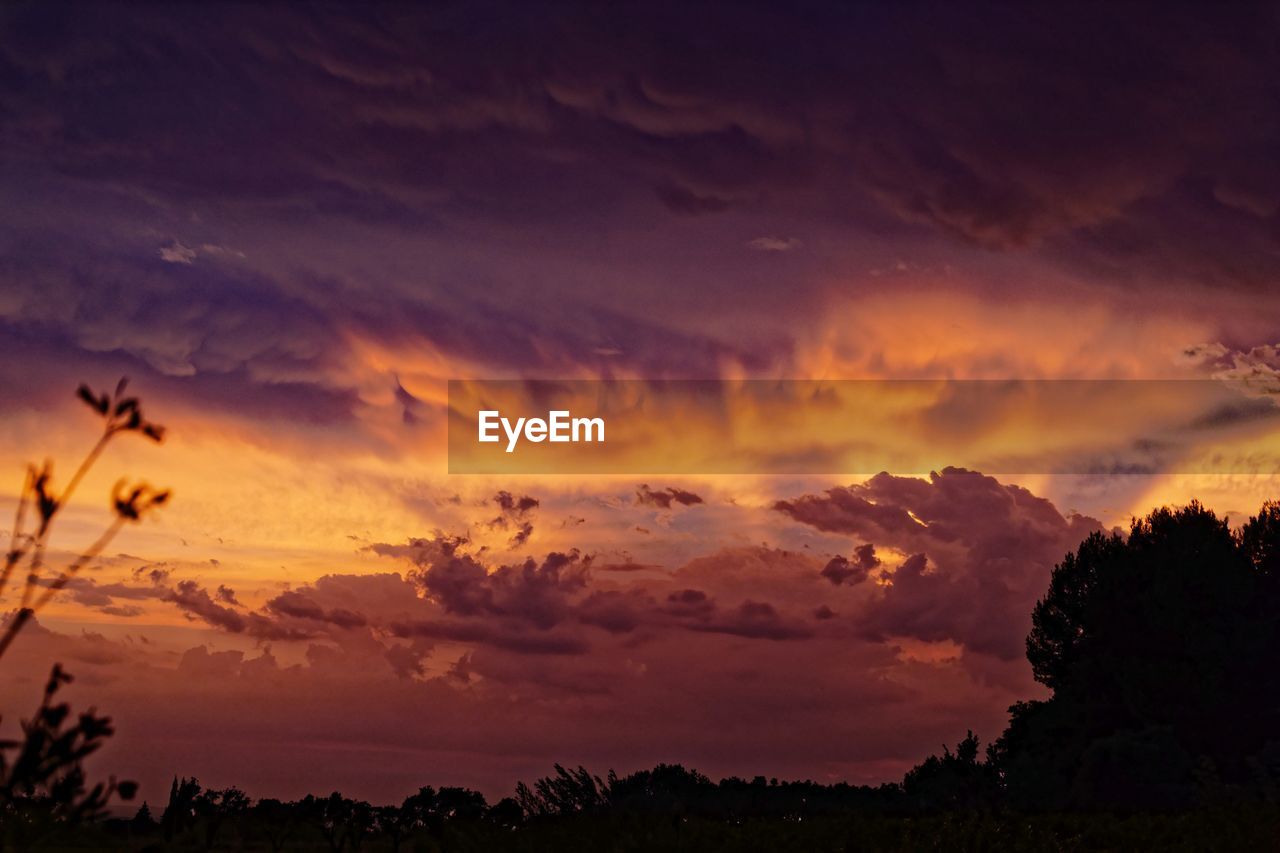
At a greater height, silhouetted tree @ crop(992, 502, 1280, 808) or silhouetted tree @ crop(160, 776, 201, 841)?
silhouetted tree @ crop(992, 502, 1280, 808)

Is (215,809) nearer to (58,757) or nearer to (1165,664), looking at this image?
(58,757)

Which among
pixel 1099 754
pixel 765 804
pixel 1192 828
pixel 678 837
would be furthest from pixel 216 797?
pixel 1099 754

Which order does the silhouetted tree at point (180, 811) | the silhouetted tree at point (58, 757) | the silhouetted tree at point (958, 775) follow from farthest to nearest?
the silhouetted tree at point (958, 775) < the silhouetted tree at point (180, 811) < the silhouetted tree at point (58, 757)

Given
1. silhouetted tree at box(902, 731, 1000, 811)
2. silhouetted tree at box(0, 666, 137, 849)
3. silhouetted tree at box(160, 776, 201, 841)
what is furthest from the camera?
silhouetted tree at box(902, 731, 1000, 811)

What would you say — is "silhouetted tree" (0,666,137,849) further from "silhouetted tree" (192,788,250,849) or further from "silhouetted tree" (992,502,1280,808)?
"silhouetted tree" (992,502,1280,808)

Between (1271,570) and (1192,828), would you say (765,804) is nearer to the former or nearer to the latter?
(1192,828)

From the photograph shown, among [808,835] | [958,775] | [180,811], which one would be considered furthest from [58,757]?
[958,775]

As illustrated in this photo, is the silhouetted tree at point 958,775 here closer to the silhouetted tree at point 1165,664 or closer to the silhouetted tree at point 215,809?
the silhouetted tree at point 1165,664

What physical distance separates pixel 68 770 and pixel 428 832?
9676mm

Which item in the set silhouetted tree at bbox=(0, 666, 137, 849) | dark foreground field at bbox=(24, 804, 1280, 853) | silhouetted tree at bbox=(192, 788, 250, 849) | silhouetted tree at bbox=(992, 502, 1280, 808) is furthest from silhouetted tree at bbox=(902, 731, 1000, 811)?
silhouetted tree at bbox=(0, 666, 137, 849)

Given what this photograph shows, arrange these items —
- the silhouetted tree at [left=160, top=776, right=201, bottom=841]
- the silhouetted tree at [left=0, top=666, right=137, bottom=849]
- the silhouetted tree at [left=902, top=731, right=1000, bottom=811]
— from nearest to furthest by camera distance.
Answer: the silhouetted tree at [left=0, top=666, right=137, bottom=849] → the silhouetted tree at [left=160, top=776, right=201, bottom=841] → the silhouetted tree at [left=902, top=731, right=1000, bottom=811]

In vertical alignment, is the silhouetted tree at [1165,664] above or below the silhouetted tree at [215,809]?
above

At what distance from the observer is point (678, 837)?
13047 mm

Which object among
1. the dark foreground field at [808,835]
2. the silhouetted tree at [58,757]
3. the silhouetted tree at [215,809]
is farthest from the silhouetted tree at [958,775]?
the silhouetted tree at [58,757]
